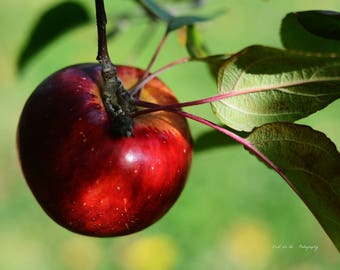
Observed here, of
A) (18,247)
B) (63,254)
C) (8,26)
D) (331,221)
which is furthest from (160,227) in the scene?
(331,221)

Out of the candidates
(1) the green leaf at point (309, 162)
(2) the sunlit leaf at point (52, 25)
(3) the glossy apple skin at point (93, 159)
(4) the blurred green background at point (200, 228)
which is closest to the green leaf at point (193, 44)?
(3) the glossy apple skin at point (93, 159)

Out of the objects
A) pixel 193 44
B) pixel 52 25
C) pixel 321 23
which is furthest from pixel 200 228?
pixel 321 23

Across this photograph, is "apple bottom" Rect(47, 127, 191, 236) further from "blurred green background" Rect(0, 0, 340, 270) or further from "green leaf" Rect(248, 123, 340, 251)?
"blurred green background" Rect(0, 0, 340, 270)

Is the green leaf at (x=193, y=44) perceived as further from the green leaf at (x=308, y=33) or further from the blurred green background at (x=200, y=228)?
the blurred green background at (x=200, y=228)

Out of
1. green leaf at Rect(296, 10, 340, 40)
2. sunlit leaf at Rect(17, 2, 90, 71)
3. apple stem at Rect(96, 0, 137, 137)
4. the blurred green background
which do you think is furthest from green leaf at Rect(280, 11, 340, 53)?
the blurred green background

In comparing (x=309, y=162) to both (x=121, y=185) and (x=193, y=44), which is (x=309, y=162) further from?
(x=193, y=44)

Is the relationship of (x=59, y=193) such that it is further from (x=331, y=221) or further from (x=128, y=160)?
(x=331, y=221)

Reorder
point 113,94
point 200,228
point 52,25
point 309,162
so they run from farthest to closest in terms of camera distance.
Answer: point 200,228
point 52,25
point 113,94
point 309,162
